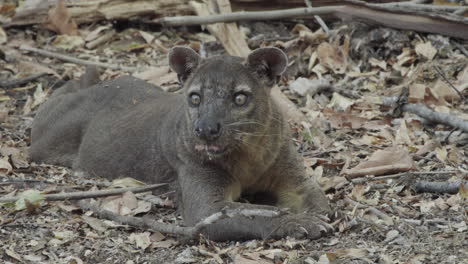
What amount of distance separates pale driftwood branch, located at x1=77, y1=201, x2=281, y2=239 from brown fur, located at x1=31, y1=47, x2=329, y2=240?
9.5 inches

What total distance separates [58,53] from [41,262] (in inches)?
235

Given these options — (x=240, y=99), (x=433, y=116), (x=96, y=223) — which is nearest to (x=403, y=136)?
(x=433, y=116)

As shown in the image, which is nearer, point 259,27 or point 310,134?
point 310,134

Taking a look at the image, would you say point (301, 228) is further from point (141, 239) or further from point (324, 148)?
point (324, 148)

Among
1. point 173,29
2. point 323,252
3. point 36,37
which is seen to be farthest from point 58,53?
point 323,252

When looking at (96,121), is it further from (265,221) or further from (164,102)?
(265,221)

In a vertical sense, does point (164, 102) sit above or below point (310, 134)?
above

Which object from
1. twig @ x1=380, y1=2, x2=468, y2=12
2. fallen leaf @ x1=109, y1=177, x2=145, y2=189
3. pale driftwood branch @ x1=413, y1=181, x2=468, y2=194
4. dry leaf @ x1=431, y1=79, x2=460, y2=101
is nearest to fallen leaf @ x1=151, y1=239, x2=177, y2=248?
fallen leaf @ x1=109, y1=177, x2=145, y2=189

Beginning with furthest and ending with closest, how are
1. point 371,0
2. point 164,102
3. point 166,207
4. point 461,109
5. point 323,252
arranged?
point 371,0 < point 461,109 < point 164,102 < point 166,207 < point 323,252

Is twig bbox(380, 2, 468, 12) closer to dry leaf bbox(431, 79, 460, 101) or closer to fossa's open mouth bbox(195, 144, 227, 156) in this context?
dry leaf bbox(431, 79, 460, 101)

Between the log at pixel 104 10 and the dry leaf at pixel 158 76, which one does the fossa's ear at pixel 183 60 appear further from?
the log at pixel 104 10

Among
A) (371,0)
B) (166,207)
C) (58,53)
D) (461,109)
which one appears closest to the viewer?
(166,207)

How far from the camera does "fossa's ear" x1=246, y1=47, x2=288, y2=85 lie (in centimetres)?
653

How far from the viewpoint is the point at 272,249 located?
5.51 metres
